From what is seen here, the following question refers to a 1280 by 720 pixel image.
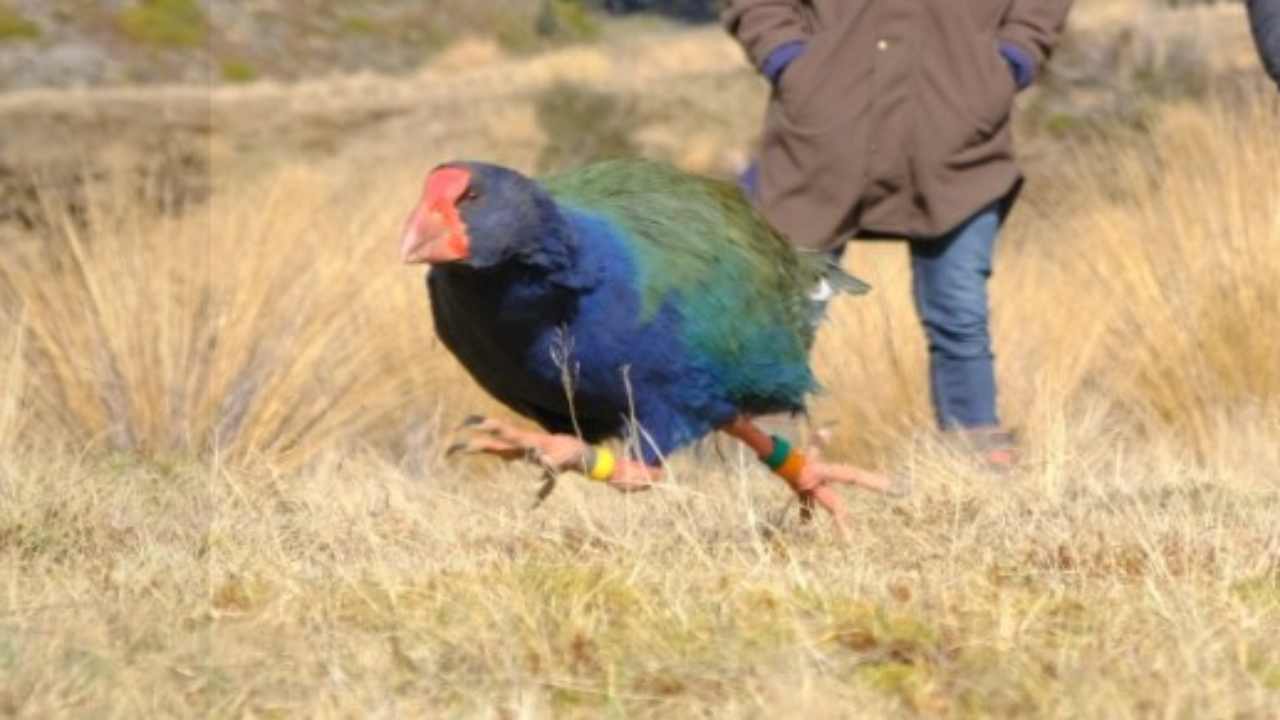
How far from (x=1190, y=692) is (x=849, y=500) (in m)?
2.67

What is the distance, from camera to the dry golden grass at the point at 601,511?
3771mm

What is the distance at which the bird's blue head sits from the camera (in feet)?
16.7

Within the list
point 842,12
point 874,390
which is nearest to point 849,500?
point 842,12

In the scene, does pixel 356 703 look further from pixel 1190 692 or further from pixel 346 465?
pixel 346 465

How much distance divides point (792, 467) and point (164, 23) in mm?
19389

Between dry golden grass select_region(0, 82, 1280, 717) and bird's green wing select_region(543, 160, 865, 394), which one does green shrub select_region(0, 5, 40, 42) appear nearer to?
dry golden grass select_region(0, 82, 1280, 717)

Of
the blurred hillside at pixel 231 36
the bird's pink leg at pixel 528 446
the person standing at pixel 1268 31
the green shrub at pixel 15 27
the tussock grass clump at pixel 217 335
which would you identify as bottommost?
the blurred hillside at pixel 231 36

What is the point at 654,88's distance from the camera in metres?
24.0

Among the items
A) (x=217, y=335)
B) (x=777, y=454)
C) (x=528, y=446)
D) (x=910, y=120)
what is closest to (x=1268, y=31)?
(x=910, y=120)

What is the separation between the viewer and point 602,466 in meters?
5.40

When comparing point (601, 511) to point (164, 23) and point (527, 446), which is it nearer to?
point (527, 446)

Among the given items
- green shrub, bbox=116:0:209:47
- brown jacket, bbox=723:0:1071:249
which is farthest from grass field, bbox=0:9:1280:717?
green shrub, bbox=116:0:209:47

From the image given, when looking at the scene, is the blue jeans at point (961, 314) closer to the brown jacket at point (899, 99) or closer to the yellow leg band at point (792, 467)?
the brown jacket at point (899, 99)

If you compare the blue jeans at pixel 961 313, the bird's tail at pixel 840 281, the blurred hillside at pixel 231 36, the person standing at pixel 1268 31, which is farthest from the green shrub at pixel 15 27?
the person standing at pixel 1268 31
